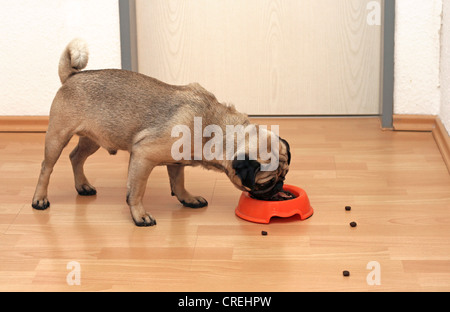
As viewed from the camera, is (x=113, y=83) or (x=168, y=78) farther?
(x=168, y=78)

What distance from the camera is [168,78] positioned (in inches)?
189

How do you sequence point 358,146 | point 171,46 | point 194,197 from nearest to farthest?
point 194,197 < point 358,146 < point 171,46

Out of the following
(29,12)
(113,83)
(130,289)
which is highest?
Answer: (29,12)

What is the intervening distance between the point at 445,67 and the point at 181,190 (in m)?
1.81

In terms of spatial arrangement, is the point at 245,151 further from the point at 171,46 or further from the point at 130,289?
the point at 171,46

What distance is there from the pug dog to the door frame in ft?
3.67

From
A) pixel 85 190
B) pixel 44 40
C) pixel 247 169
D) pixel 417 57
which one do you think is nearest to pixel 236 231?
pixel 247 169

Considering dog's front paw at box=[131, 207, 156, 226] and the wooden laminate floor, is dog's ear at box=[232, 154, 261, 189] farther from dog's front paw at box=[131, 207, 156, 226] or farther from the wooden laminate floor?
dog's front paw at box=[131, 207, 156, 226]

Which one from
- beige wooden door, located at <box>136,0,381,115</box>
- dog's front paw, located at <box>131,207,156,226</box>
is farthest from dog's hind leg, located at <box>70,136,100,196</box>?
beige wooden door, located at <box>136,0,381,115</box>

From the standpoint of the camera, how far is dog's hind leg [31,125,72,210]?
3438 mm

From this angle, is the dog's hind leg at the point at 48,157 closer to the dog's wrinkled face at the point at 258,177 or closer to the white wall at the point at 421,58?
the dog's wrinkled face at the point at 258,177

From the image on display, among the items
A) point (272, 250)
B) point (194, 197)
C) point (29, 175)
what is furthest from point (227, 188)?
point (29, 175)

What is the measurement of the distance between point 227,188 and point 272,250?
32.3 inches

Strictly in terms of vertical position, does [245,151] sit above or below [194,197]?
above
